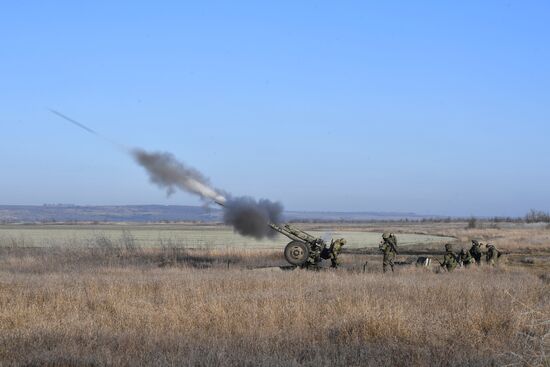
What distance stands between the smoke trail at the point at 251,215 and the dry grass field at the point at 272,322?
7.88m

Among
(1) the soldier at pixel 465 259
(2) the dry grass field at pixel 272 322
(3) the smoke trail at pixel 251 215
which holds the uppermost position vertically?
(3) the smoke trail at pixel 251 215

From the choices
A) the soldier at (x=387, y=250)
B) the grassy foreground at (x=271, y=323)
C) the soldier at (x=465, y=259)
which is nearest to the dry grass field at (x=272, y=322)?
the grassy foreground at (x=271, y=323)

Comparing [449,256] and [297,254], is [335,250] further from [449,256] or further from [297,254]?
[449,256]

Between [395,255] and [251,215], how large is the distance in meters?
5.93

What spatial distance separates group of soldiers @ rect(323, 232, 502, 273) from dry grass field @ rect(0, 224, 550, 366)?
186 inches

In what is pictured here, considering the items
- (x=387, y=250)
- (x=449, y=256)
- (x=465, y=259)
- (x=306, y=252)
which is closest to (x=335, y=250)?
(x=306, y=252)

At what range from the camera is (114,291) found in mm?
16938

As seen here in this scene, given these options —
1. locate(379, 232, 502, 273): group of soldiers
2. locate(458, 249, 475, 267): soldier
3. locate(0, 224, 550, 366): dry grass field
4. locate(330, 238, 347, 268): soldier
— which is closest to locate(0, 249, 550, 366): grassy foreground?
locate(0, 224, 550, 366): dry grass field

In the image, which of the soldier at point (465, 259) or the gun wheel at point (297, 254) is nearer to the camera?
the soldier at point (465, 259)

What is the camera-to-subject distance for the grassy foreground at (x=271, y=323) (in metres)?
9.45

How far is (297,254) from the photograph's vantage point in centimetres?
2800

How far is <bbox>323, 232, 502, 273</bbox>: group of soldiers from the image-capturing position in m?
25.9

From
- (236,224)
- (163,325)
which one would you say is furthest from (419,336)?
(236,224)

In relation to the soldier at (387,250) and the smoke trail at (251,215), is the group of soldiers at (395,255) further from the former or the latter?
the smoke trail at (251,215)
